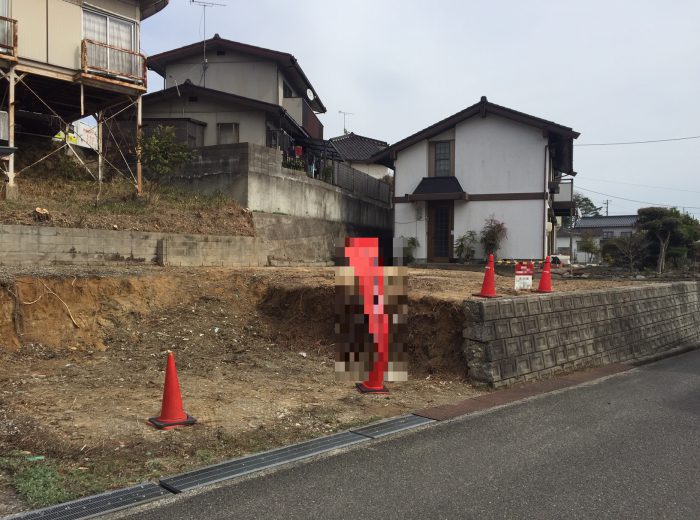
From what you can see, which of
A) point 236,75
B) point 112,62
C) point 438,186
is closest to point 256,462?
point 112,62

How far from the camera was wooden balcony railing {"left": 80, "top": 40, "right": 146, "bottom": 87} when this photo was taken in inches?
573

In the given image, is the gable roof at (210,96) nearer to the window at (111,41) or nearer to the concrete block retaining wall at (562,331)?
the window at (111,41)

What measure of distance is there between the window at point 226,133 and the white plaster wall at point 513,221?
9578mm

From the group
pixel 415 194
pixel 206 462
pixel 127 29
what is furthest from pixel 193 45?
pixel 206 462

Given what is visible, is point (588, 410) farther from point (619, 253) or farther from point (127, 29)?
point (619, 253)

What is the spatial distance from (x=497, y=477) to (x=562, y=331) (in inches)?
189

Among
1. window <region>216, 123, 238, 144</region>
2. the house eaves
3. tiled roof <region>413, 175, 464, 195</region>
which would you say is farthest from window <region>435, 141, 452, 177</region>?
the house eaves

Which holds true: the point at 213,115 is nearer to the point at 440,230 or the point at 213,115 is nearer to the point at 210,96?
the point at 210,96

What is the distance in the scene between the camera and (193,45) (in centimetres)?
2291

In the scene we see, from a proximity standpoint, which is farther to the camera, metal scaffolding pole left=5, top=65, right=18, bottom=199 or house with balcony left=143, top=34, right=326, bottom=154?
house with balcony left=143, top=34, right=326, bottom=154

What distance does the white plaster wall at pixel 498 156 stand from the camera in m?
20.2

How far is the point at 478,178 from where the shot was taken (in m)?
21.1

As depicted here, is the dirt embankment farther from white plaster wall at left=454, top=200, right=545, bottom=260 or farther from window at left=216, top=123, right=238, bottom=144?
white plaster wall at left=454, top=200, right=545, bottom=260

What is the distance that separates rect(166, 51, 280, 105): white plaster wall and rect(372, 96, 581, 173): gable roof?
5788mm
